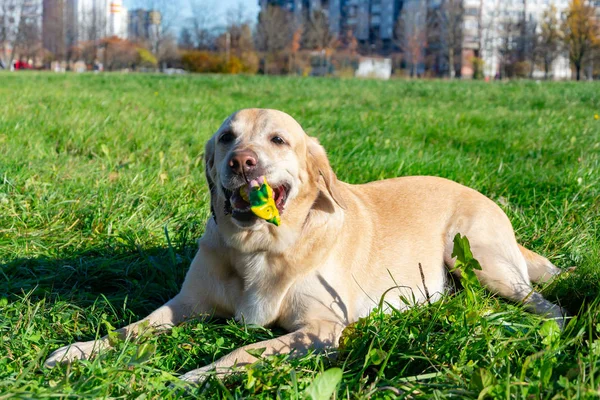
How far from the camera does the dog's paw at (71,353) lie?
8.19 ft

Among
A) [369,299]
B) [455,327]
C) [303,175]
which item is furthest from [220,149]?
[455,327]

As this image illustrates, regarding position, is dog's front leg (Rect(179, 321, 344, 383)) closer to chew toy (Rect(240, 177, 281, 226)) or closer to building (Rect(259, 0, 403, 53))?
chew toy (Rect(240, 177, 281, 226))

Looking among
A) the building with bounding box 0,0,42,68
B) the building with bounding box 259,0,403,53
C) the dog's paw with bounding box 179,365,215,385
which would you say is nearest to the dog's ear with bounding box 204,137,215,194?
the dog's paw with bounding box 179,365,215,385

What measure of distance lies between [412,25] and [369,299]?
83.5m

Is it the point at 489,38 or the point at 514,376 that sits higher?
the point at 489,38

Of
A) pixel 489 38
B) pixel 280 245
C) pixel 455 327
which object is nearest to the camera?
pixel 455 327

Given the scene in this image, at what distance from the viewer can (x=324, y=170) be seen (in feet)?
10.9

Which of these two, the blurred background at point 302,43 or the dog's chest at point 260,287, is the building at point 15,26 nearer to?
the blurred background at point 302,43

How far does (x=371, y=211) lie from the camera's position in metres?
3.66

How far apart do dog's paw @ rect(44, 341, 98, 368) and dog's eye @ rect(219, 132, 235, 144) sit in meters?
1.20

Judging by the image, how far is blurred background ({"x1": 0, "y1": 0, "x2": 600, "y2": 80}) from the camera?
67.9 metres

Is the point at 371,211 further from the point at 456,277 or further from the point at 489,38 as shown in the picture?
the point at 489,38

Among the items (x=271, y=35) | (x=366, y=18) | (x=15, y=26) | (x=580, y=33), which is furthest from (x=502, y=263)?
(x=366, y=18)

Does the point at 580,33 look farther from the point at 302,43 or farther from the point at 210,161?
the point at 210,161
